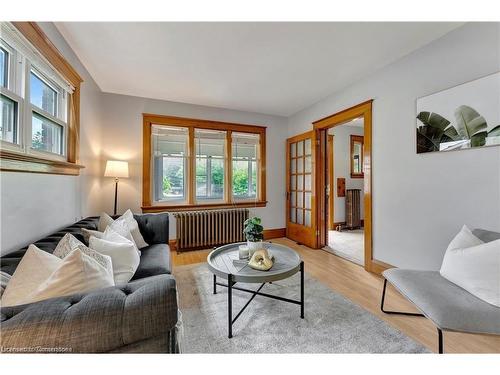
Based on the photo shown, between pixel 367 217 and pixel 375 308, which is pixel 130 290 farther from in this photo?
pixel 367 217

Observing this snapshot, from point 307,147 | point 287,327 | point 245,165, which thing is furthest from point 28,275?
point 307,147

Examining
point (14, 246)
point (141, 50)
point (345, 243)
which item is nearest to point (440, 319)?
point (14, 246)

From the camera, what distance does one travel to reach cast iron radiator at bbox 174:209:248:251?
11.5ft

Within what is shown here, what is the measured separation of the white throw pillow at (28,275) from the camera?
88 centimetres

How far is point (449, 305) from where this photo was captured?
125 centimetres

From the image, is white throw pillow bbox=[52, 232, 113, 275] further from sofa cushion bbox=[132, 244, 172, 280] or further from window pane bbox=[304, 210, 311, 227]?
window pane bbox=[304, 210, 311, 227]

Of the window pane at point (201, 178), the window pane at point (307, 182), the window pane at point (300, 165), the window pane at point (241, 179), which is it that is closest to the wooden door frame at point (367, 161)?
the window pane at point (300, 165)

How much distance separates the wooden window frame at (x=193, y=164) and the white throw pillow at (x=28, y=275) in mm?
2426

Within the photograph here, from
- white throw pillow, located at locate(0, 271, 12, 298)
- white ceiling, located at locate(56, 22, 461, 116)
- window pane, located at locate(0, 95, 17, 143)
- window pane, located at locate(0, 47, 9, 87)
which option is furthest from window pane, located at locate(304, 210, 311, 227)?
window pane, located at locate(0, 47, 9, 87)

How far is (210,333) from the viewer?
1.58m

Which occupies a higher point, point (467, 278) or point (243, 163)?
point (243, 163)

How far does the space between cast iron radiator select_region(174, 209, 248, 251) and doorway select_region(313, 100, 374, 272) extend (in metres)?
1.45

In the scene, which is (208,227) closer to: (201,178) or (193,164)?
(201,178)
